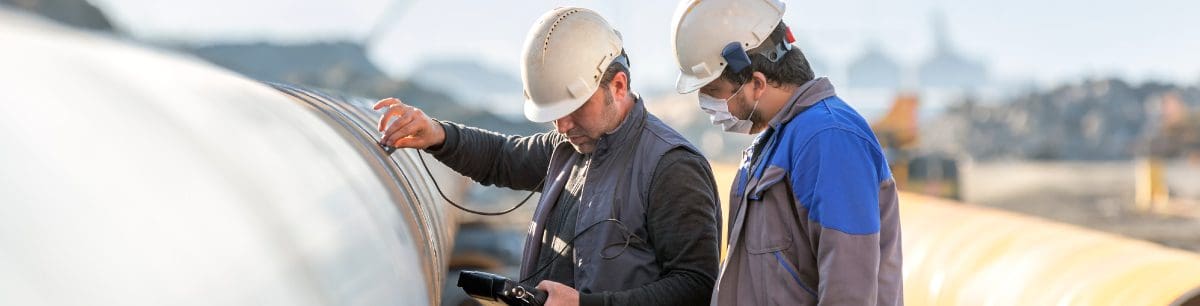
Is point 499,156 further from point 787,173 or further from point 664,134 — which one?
point 787,173

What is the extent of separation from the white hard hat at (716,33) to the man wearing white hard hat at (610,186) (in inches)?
5.5

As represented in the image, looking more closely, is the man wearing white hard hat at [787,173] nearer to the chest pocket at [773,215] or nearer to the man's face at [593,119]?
the chest pocket at [773,215]

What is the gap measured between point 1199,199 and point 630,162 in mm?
17811

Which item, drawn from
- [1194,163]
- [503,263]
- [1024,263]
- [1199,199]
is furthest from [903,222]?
[1194,163]

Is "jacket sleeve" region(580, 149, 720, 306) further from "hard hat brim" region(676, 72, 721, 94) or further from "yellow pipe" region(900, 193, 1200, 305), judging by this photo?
"yellow pipe" region(900, 193, 1200, 305)

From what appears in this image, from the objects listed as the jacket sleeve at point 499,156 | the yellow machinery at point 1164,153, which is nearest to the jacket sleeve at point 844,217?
the jacket sleeve at point 499,156

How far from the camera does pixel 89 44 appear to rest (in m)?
1.16

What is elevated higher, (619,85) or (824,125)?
(619,85)

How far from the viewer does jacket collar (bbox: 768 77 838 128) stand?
7.26 ft

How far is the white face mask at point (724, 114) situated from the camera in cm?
235

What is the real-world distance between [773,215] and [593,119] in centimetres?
48

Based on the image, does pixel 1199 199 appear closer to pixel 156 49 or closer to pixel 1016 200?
pixel 1016 200

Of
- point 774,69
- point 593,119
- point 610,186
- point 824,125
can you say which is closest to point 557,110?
point 593,119

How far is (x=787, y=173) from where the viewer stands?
2160 millimetres
